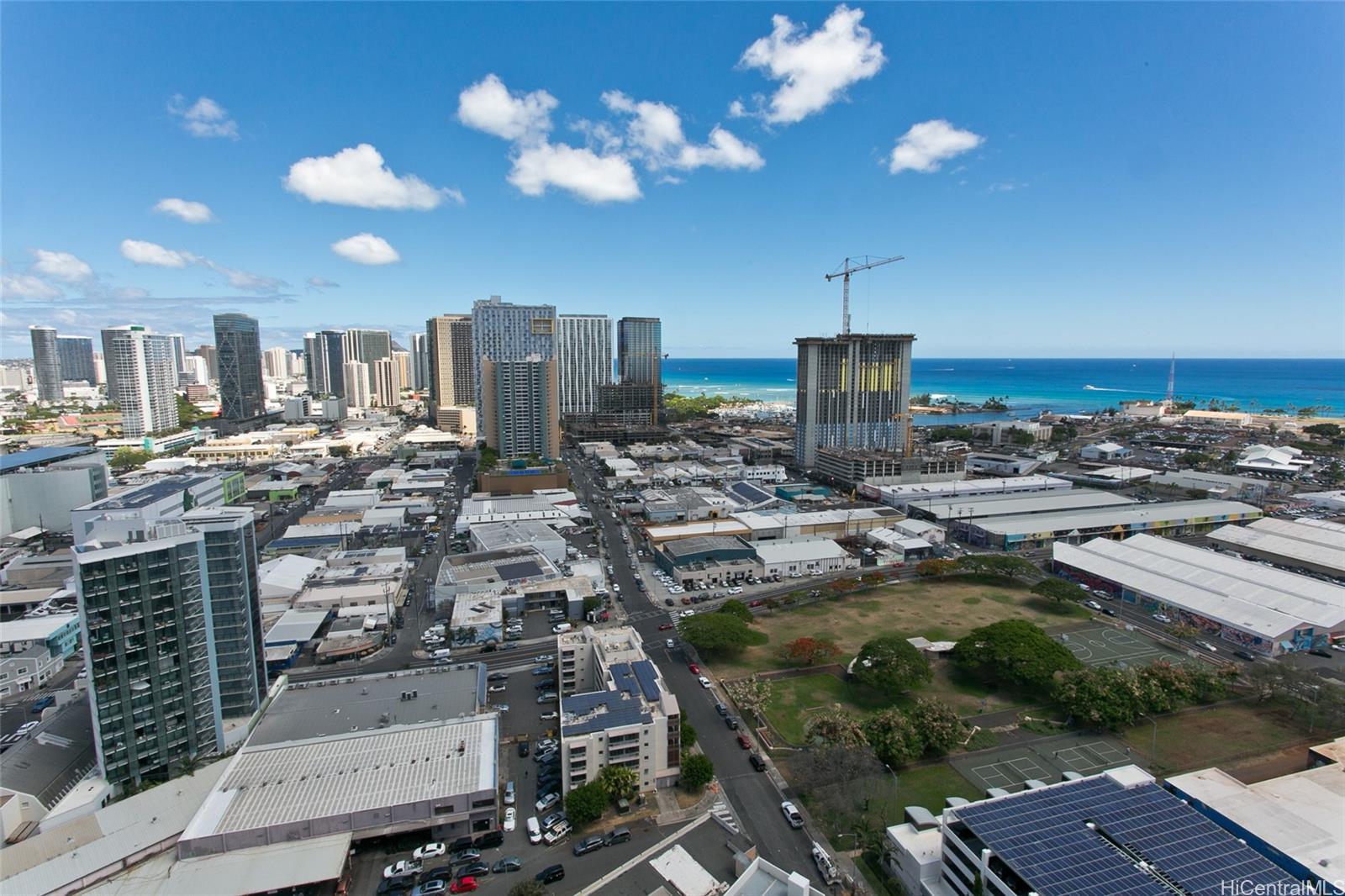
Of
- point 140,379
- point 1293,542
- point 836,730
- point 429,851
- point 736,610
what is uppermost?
point 140,379

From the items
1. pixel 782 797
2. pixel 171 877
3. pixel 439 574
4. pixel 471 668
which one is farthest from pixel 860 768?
→ pixel 439 574

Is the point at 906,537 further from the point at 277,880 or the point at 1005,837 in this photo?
the point at 277,880

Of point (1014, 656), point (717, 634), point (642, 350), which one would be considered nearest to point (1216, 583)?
point (1014, 656)

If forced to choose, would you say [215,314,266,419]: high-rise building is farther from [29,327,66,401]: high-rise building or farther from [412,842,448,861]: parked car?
[412,842,448,861]: parked car

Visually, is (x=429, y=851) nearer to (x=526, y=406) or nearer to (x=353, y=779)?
(x=353, y=779)

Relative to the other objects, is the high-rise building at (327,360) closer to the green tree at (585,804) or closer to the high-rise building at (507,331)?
the high-rise building at (507,331)

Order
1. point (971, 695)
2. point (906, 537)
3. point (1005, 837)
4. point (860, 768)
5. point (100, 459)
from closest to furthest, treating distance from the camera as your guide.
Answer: point (1005, 837) < point (860, 768) < point (971, 695) < point (906, 537) < point (100, 459)
